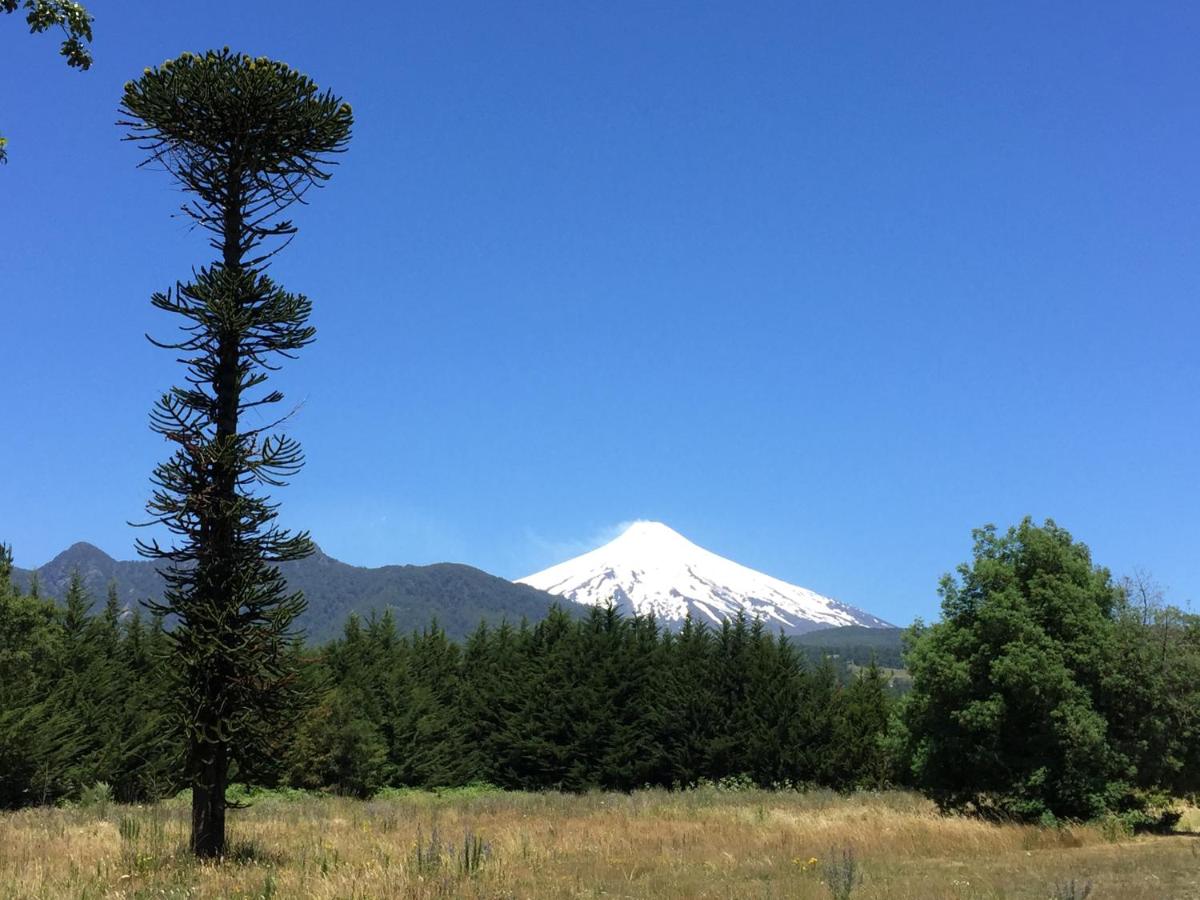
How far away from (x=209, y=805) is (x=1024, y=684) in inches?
834

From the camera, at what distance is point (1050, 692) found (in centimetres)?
2561

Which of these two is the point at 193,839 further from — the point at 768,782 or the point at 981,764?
the point at 768,782

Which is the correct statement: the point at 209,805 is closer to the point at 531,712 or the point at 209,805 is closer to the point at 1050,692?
the point at 1050,692

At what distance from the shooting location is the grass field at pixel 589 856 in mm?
12727

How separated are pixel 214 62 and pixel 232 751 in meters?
12.0

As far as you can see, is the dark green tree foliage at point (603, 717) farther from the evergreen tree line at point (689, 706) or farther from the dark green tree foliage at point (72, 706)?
the dark green tree foliage at point (72, 706)

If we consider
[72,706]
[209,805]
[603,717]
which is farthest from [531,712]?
[209,805]

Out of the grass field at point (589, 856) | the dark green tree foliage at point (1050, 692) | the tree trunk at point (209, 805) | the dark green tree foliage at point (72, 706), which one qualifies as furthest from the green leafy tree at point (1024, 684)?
the dark green tree foliage at point (72, 706)

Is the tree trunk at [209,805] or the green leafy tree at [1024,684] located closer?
the tree trunk at [209,805]

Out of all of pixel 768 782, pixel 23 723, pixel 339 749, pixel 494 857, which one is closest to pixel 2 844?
pixel 494 857

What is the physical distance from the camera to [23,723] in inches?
1344

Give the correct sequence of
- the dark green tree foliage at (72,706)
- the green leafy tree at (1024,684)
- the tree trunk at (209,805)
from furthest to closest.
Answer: the dark green tree foliage at (72,706)
the green leafy tree at (1024,684)
the tree trunk at (209,805)

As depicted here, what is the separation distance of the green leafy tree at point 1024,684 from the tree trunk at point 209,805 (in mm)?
20533

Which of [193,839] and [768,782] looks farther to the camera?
[768,782]
